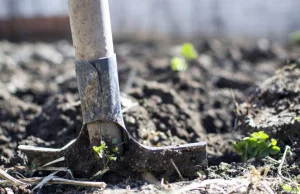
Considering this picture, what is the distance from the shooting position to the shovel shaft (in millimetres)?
2145

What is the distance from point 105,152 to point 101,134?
81 millimetres

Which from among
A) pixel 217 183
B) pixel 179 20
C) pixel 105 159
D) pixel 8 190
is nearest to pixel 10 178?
pixel 8 190

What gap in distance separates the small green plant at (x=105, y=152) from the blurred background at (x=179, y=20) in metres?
5.85

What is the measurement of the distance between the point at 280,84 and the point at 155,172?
103 cm

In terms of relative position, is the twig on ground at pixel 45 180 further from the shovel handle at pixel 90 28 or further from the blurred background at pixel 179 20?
the blurred background at pixel 179 20

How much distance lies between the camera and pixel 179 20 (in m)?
8.46

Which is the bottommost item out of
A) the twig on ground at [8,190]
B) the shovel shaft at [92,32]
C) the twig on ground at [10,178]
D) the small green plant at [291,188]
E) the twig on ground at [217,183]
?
the small green plant at [291,188]

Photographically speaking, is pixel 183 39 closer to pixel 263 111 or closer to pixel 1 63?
pixel 1 63

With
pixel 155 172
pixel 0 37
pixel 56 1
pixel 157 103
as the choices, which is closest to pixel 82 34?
pixel 155 172

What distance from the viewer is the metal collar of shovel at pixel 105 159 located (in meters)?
2.22

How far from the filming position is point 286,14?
328 inches

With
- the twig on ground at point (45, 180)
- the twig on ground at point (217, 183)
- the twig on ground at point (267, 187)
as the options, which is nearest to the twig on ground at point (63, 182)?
the twig on ground at point (45, 180)

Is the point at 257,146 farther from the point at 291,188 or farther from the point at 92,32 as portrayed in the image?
the point at 92,32

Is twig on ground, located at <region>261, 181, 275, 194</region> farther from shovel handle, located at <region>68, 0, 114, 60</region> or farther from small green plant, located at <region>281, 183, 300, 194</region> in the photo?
shovel handle, located at <region>68, 0, 114, 60</region>
